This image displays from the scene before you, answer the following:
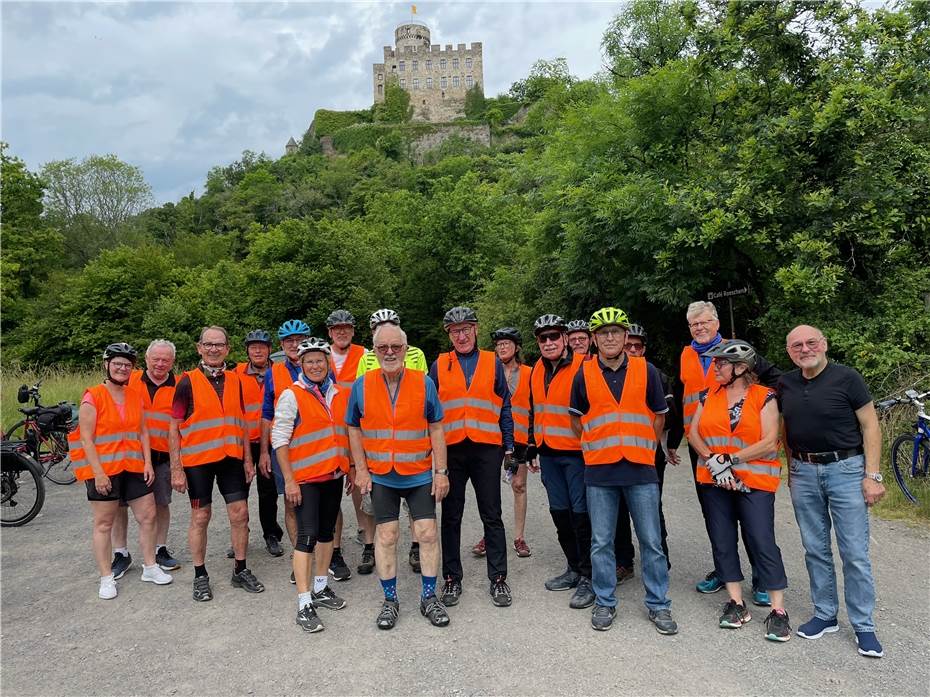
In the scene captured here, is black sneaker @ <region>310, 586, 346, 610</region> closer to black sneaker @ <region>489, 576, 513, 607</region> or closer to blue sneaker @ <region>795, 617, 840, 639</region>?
black sneaker @ <region>489, 576, 513, 607</region>

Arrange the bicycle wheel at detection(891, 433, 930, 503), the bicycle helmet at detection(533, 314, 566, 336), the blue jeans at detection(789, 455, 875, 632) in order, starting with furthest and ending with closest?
1. the bicycle wheel at detection(891, 433, 930, 503)
2. the bicycle helmet at detection(533, 314, 566, 336)
3. the blue jeans at detection(789, 455, 875, 632)

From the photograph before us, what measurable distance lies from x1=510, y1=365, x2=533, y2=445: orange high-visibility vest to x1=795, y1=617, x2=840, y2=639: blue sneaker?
2452 mm

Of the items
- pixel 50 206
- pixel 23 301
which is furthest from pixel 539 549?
pixel 50 206

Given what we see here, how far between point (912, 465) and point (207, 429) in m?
7.24

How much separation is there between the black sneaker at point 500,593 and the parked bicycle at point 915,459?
476 centimetres

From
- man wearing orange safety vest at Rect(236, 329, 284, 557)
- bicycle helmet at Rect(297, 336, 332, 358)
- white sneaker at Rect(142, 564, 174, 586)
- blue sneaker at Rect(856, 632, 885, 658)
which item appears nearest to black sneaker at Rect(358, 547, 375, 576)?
man wearing orange safety vest at Rect(236, 329, 284, 557)

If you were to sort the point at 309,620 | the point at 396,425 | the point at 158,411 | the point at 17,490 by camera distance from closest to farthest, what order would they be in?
the point at 309,620, the point at 396,425, the point at 158,411, the point at 17,490

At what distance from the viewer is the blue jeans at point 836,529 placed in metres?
3.81

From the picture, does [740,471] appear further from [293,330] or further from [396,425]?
[293,330]

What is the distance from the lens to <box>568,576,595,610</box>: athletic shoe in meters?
4.52

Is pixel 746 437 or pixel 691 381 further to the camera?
pixel 691 381

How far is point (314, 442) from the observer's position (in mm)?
4637

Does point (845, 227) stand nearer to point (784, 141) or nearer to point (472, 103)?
point (784, 141)

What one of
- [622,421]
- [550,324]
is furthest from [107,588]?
[622,421]
